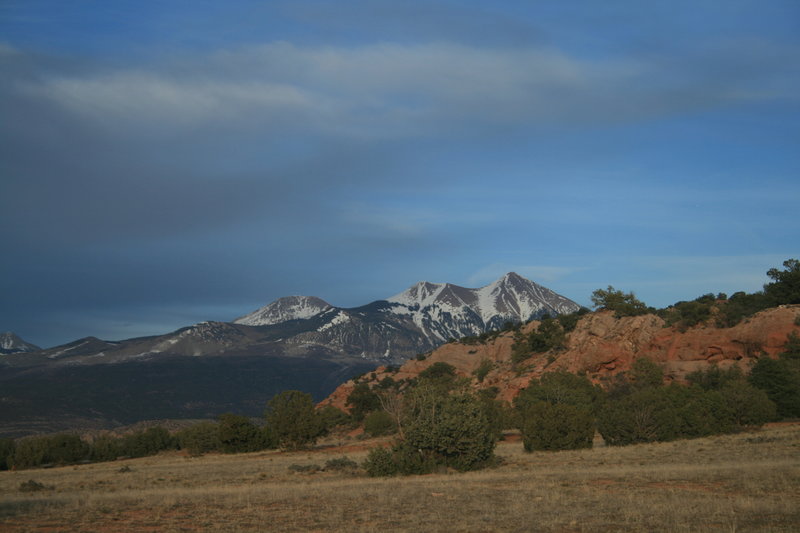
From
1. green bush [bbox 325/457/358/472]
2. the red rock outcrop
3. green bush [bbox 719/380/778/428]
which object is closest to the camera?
green bush [bbox 325/457/358/472]

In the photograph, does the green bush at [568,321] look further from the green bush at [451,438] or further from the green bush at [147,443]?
the green bush at [451,438]

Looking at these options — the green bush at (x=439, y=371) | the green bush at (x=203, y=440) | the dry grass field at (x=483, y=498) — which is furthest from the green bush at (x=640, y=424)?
the green bush at (x=439, y=371)

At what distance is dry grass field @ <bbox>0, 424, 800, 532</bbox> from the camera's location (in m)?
17.0

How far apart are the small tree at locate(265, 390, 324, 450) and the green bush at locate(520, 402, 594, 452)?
80.3ft

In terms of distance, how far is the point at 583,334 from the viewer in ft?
256

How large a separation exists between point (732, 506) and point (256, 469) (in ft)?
93.3

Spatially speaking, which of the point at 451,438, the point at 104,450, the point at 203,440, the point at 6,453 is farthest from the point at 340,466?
the point at 104,450

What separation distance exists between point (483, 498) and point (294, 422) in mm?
40149

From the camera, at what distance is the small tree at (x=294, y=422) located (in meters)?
59.2

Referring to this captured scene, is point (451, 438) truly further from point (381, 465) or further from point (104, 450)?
point (104, 450)

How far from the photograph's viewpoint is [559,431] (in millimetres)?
40188

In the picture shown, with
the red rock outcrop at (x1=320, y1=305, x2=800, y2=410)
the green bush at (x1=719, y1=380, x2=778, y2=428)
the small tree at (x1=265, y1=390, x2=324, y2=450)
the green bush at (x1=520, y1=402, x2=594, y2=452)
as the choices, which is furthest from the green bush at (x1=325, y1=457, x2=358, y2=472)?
the red rock outcrop at (x1=320, y1=305, x2=800, y2=410)

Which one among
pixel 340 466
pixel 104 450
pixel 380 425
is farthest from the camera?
pixel 380 425

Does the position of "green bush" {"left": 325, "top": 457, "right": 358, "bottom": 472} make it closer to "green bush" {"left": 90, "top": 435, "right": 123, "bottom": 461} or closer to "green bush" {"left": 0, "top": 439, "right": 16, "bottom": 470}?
"green bush" {"left": 0, "top": 439, "right": 16, "bottom": 470}
